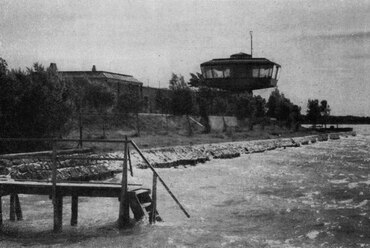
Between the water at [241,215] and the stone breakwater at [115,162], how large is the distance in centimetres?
139

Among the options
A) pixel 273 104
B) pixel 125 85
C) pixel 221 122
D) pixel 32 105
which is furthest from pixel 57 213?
pixel 273 104

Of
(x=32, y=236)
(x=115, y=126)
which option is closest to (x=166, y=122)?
(x=115, y=126)

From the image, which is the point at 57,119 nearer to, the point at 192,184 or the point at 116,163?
the point at 116,163

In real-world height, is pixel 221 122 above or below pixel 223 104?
below

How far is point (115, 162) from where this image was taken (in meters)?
22.4

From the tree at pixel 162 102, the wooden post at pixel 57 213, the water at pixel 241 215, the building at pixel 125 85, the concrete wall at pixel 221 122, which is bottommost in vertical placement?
the water at pixel 241 215

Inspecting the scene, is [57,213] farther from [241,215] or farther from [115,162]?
[115,162]

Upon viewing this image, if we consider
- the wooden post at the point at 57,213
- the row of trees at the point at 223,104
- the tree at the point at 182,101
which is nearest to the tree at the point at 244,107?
the row of trees at the point at 223,104

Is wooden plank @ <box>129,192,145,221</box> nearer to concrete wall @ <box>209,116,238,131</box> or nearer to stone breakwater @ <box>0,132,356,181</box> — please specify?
stone breakwater @ <box>0,132,356,181</box>

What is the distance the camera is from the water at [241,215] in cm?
1071

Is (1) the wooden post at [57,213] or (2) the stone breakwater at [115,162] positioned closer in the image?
(1) the wooden post at [57,213]

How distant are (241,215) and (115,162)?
9.98 meters

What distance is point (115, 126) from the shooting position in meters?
40.7

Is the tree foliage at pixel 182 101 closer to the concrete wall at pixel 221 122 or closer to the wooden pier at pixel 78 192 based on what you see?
the concrete wall at pixel 221 122
